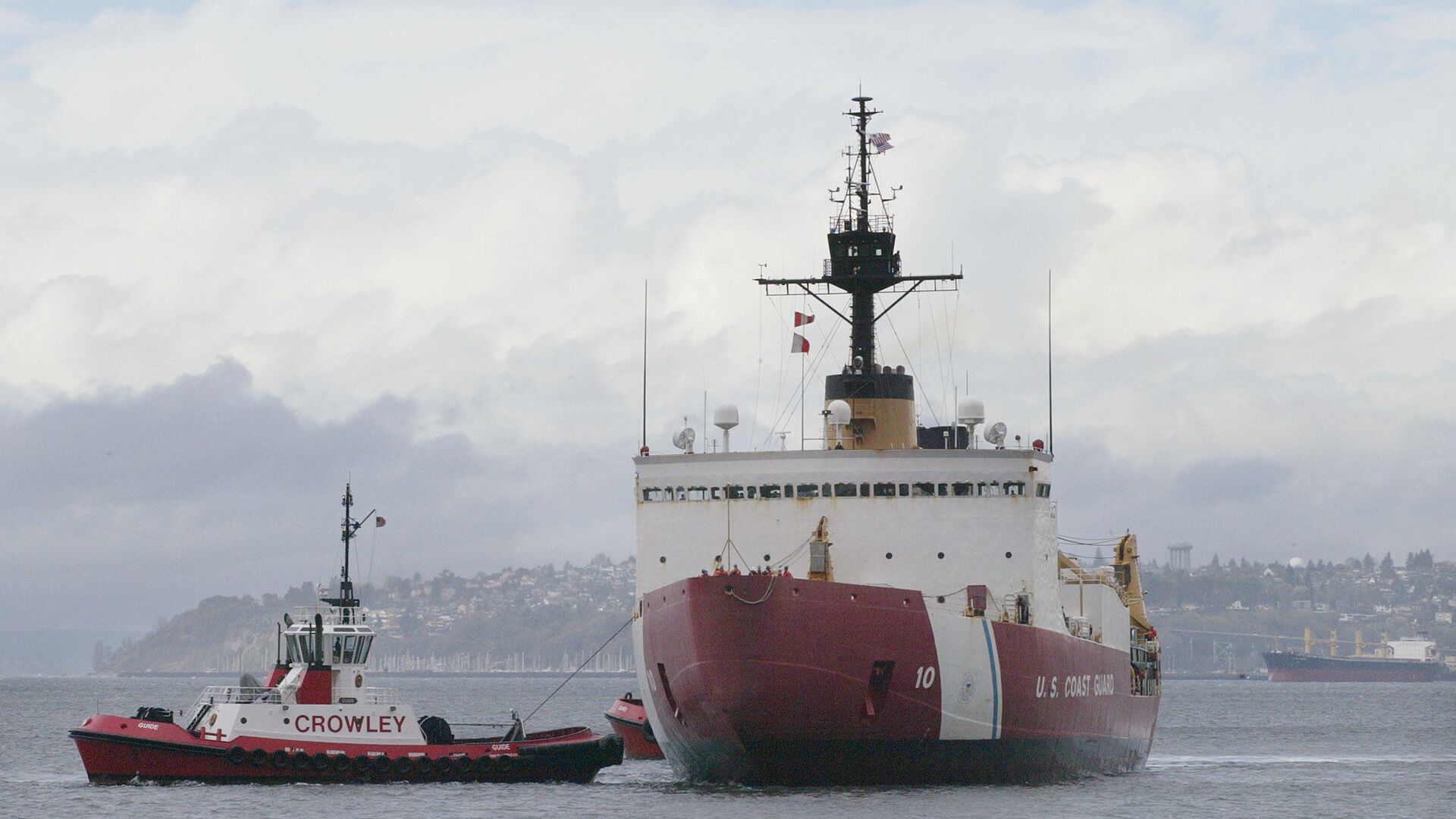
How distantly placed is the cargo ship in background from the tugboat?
15.6 feet

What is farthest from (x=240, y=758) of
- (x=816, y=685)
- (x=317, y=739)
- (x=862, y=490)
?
(x=862, y=490)

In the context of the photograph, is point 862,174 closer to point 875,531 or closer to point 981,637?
point 875,531

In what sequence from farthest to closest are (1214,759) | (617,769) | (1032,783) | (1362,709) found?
(1362,709), (1214,759), (617,769), (1032,783)

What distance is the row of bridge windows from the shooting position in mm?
45000

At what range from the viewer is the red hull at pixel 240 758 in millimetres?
48188

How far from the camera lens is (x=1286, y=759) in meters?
72.4

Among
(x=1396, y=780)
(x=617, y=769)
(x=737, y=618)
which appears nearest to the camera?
(x=737, y=618)

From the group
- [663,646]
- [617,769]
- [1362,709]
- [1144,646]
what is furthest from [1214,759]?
[1362,709]

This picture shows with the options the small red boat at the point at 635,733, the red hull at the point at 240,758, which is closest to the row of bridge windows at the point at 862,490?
the red hull at the point at 240,758

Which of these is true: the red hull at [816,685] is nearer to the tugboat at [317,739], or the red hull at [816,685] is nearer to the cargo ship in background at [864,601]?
the cargo ship in background at [864,601]

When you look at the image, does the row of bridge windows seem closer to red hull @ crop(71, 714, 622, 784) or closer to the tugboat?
the tugboat

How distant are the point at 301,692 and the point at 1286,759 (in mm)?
38054

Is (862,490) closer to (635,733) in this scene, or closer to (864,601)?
(864,601)

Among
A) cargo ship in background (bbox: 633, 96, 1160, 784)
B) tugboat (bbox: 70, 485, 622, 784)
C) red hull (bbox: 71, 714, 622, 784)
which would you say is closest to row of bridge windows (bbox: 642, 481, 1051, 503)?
cargo ship in background (bbox: 633, 96, 1160, 784)
